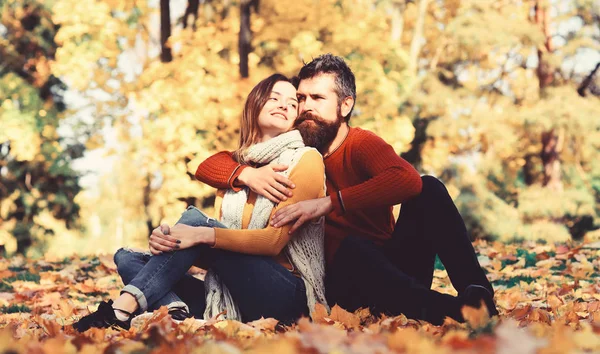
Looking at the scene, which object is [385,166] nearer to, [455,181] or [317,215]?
[317,215]

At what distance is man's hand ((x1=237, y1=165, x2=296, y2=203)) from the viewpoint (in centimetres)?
295

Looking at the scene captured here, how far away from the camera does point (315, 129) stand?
3342 millimetres

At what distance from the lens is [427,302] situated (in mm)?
2670

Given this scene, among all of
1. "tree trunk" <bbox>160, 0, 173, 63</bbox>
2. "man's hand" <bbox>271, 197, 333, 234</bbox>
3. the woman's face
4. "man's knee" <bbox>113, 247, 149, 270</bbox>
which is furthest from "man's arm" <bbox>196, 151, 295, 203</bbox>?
"tree trunk" <bbox>160, 0, 173, 63</bbox>

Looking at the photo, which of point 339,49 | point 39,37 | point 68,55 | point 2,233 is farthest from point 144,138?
point 39,37

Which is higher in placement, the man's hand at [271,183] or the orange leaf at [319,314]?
the man's hand at [271,183]

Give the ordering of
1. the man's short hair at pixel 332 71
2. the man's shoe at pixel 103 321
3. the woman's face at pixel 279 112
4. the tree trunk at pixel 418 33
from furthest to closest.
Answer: the tree trunk at pixel 418 33
the man's short hair at pixel 332 71
the woman's face at pixel 279 112
the man's shoe at pixel 103 321

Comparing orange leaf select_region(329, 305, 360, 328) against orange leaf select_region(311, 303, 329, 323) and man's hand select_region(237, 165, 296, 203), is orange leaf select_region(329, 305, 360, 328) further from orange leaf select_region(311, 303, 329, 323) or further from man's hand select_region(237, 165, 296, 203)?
man's hand select_region(237, 165, 296, 203)

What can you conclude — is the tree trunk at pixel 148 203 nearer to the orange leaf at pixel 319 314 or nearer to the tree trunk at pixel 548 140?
the orange leaf at pixel 319 314

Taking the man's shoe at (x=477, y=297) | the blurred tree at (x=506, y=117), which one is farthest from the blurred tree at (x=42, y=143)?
the man's shoe at (x=477, y=297)

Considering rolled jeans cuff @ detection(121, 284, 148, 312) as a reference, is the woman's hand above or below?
above

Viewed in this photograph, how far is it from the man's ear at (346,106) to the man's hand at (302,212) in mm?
685

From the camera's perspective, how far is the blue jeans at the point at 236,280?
112 inches

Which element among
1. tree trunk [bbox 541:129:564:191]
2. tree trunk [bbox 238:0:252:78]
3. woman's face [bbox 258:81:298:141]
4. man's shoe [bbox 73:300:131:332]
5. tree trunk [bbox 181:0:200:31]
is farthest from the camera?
tree trunk [bbox 541:129:564:191]
